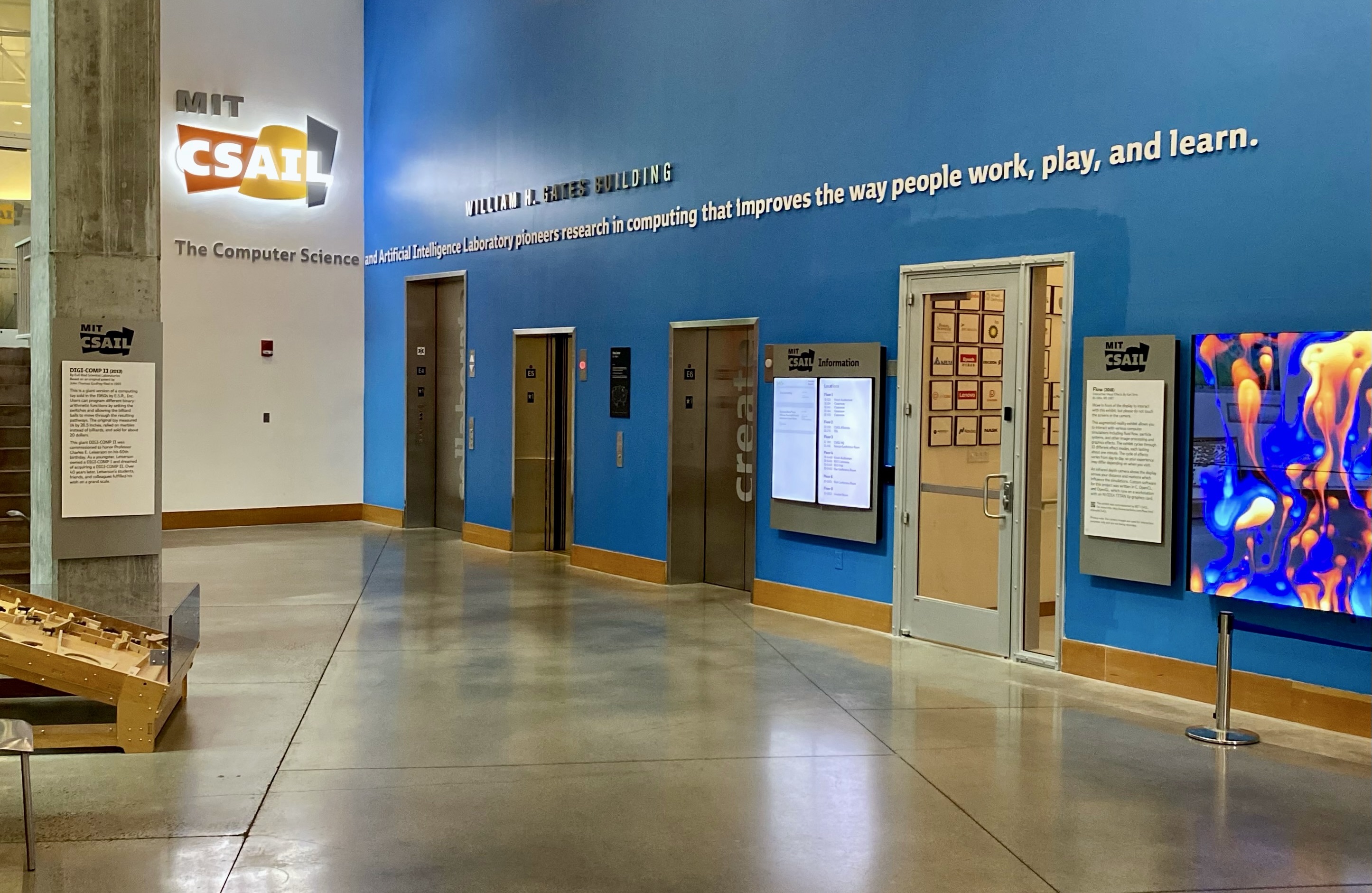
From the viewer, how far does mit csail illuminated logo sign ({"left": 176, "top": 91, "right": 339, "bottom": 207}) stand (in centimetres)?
1489

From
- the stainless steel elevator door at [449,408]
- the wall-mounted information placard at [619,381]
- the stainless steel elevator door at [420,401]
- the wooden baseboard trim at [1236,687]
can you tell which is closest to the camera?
the wooden baseboard trim at [1236,687]

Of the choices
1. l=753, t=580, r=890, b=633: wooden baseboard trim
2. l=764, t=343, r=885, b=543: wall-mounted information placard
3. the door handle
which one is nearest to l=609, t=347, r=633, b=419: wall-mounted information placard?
l=764, t=343, r=885, b=543: wall-mounted information placard

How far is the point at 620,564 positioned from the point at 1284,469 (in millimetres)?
6459

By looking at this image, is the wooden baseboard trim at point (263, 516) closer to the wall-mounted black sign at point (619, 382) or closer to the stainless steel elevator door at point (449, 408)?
the stainless steel elevator door at point (449, 408)

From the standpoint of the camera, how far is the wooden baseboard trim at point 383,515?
50.9 feet

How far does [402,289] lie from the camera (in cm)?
1533

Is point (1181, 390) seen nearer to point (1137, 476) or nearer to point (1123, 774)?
point (1137, 476)

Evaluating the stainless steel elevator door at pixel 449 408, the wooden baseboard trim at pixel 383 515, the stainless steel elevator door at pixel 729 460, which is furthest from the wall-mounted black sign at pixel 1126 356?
the wooden baseboard trim at pixel 383 515

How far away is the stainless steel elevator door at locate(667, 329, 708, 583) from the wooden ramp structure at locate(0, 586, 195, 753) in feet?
17.4

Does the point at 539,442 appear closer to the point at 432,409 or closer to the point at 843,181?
the point at 432,409

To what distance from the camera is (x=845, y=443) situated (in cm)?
937

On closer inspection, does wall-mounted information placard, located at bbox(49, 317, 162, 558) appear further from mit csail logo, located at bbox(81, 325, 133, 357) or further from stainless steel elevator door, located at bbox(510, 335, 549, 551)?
stainless steel elevator door, located at bbox(510, 335, 549, 551)

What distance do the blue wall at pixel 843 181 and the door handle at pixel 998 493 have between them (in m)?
0.52

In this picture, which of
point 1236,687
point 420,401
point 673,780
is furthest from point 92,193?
point 420,401
